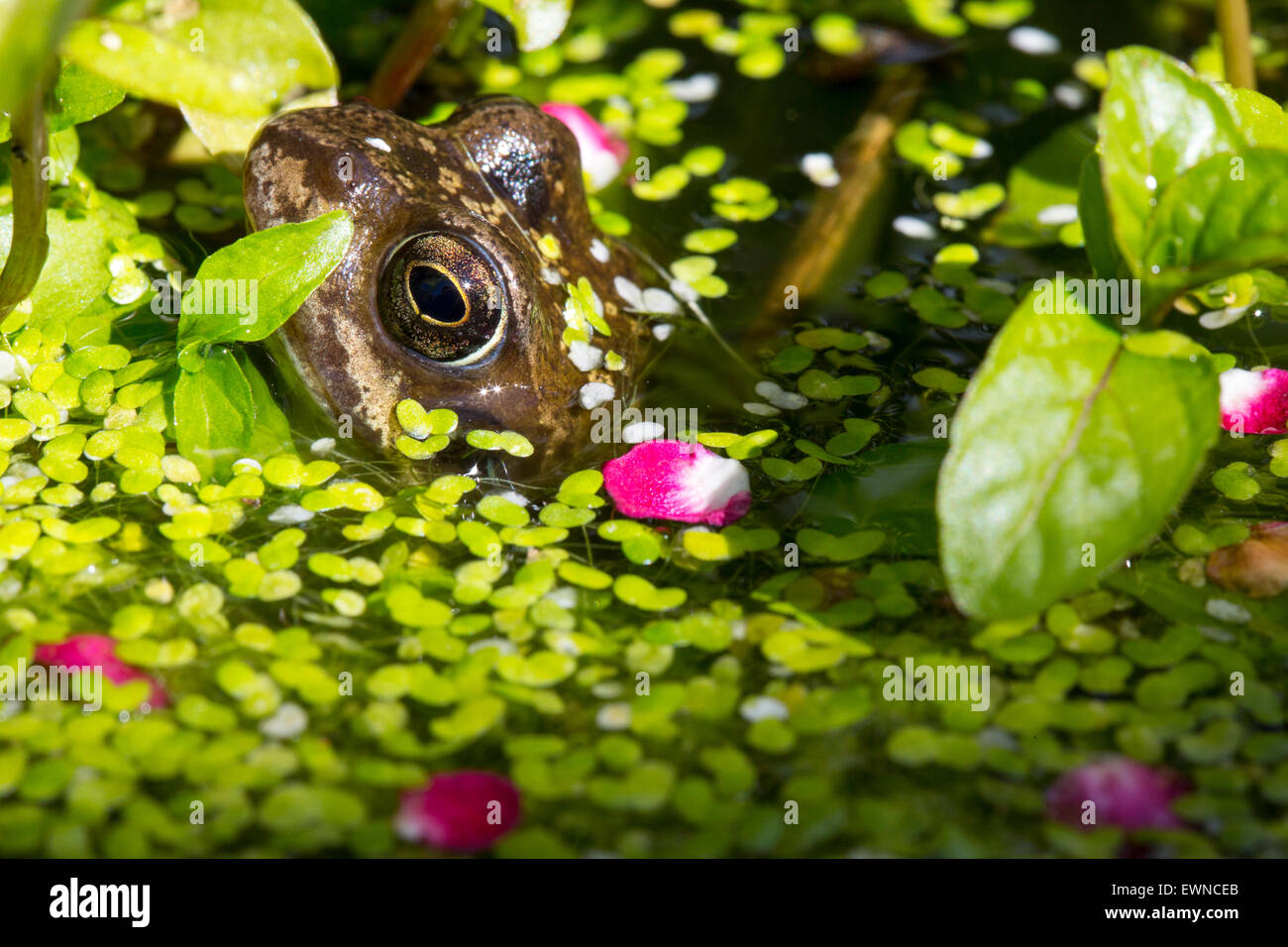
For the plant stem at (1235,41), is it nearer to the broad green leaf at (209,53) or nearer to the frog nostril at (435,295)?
the frog nostril at (435,295)

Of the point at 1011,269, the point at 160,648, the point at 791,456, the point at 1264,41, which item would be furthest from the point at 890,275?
the point at 160,648

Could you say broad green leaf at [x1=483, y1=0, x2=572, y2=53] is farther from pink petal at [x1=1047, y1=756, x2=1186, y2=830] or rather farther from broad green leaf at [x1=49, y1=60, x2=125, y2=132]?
pink petal at [x1=1047, y1=756, x2=1186, y2=830]

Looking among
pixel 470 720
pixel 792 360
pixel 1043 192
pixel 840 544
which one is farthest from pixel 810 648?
pixel 1043 192

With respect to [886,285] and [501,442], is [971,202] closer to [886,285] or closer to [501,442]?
[886,285]

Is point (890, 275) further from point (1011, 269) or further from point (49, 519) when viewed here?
point (49, 519)

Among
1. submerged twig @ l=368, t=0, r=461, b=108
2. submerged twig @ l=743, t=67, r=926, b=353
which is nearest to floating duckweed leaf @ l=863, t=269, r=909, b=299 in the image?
submerged twig @ l=743, t=67, r=926, b=353

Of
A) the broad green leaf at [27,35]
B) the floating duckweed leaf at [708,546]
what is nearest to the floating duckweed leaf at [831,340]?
the floating duckweed leaf at [708,546]
